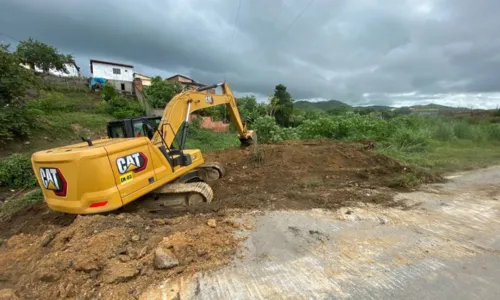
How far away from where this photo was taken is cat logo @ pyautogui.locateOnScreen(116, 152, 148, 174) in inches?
146

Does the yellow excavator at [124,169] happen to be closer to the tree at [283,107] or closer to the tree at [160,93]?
the tree at [160,93]

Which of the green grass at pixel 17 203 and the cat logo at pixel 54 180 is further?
the green grass at pixel 17 203

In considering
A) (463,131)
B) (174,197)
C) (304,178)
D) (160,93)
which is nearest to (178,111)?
(174,197)

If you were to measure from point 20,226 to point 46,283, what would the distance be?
9.22 feet

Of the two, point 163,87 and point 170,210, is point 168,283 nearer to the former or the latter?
point 170,210

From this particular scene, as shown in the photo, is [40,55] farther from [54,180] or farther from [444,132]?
[444,132]

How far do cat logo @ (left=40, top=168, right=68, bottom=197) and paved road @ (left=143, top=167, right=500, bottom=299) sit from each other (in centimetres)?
208

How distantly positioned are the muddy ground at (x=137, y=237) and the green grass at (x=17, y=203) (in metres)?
0.57

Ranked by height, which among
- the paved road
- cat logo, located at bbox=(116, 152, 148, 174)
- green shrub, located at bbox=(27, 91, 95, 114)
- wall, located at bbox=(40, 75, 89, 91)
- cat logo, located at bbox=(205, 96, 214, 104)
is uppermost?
wall, located at bbox=(40, 75, 89, 91)

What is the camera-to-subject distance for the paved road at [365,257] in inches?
98.5

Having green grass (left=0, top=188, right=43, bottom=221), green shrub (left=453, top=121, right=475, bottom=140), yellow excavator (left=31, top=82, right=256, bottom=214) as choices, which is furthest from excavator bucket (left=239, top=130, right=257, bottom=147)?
green shrub (left=453, top=121, right=475, bottom=140)

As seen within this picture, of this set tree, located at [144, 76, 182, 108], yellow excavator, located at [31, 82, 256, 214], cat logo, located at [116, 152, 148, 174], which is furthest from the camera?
tree, located at [144, 76, 182, 108]

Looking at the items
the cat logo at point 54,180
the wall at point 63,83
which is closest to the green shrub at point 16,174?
the cat logo at point 54,180

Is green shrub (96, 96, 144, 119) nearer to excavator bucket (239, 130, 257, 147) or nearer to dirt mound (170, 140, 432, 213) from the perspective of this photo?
dirt mound (170, 140, 432, 213)
